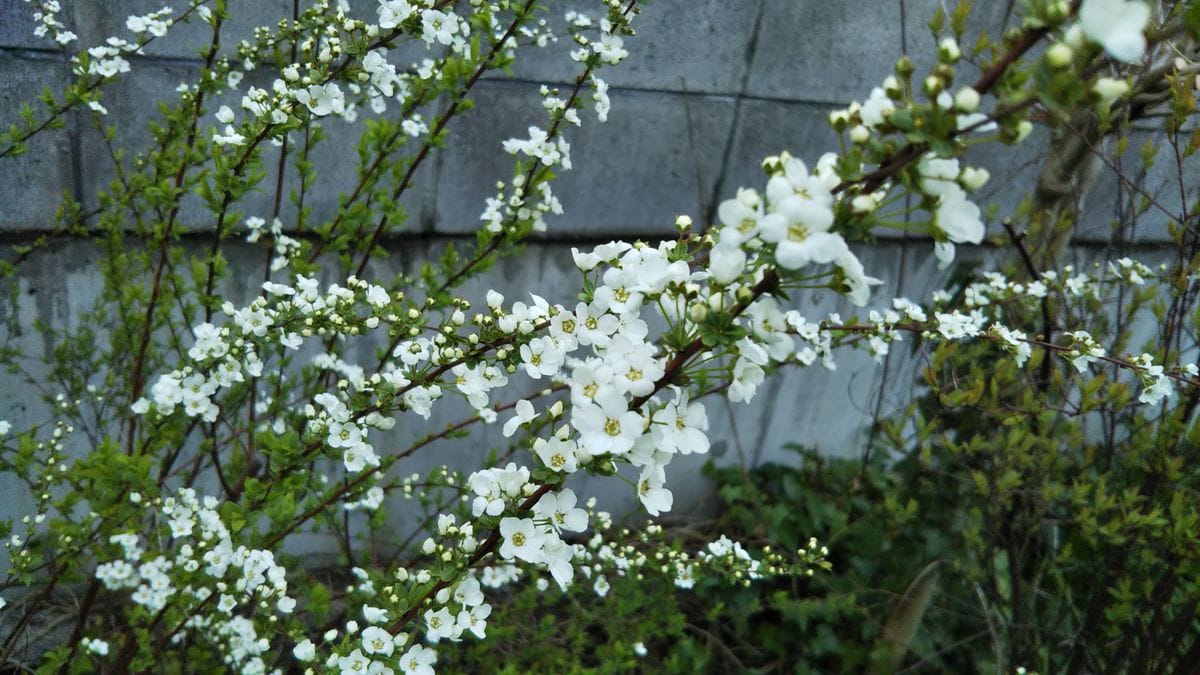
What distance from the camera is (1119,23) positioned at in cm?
94

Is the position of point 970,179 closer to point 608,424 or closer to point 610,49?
point 608,424

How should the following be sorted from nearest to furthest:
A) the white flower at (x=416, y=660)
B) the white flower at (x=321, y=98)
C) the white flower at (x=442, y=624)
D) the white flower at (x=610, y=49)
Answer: the white flower at (x=442, y=624)
the white flower at (x=416, y=660)
the white flower at (x=321, y=98)
the white flower at (x=610, y=49)

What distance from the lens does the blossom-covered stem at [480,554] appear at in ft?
4.75

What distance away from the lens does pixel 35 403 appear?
2.87 meters

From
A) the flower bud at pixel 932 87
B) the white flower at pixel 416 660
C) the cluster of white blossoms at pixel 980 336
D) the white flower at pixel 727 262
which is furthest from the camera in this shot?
the cluster of white blossoms at pixel 980 336

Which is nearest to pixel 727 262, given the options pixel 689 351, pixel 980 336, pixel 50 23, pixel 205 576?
→ pixel 689 351

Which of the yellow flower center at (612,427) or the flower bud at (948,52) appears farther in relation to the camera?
the yellow flower center at (612,427)

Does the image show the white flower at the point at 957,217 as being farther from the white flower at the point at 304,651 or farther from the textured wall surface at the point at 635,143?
the textured wall surface at the point at 635,143

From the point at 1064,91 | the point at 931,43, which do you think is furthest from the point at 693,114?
the point at 1064,91

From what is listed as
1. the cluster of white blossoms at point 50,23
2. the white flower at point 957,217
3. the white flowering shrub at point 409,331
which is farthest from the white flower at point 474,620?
the cluster of white blossoms at point 50,23

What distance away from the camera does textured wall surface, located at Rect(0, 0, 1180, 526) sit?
105 inches

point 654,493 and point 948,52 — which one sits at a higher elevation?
point 948,52

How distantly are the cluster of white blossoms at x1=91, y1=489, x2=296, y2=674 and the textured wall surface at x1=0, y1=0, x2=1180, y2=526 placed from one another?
1.08m

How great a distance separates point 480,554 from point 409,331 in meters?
0.50
